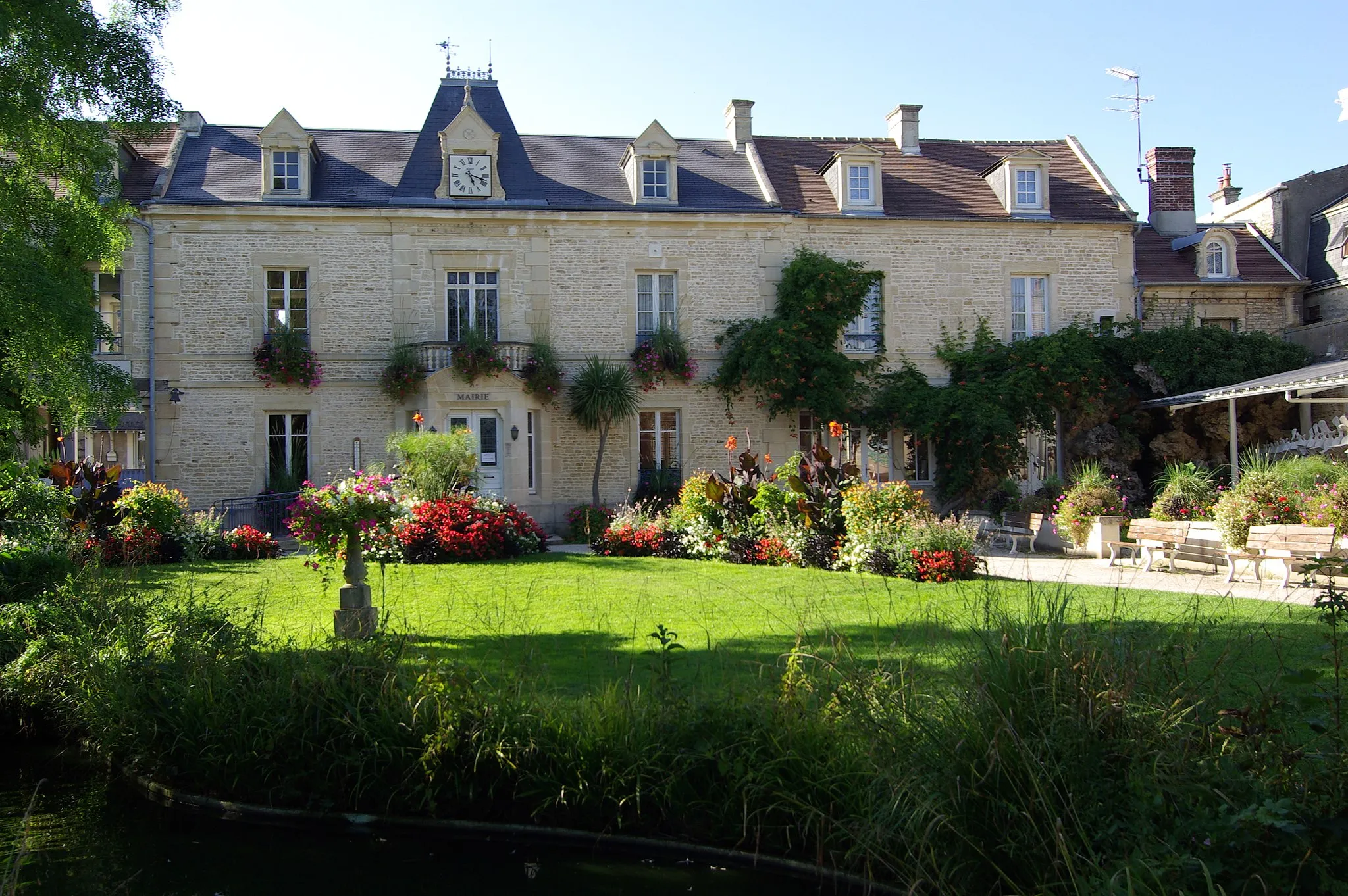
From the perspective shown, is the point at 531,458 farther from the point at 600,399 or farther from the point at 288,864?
the point at 288,864

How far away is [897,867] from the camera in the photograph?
3.83m

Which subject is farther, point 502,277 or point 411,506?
point 502,277

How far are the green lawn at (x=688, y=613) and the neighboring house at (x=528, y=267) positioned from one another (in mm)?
5787

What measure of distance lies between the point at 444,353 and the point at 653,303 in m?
3.99

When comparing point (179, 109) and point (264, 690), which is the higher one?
point (179, 109)

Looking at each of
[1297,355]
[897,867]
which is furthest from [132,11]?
[1297,355]

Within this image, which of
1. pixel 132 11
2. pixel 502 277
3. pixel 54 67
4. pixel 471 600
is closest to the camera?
pixel 471 600

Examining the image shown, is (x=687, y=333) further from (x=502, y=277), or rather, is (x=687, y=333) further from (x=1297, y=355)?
(x=1297, y=355)

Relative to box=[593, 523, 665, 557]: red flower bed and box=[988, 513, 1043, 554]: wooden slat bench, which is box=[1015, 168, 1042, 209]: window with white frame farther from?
box=[593, 523, 665, 557]: red flower bed

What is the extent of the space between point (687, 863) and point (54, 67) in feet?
32.0

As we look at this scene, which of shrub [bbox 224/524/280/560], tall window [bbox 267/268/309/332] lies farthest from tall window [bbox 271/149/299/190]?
shrub [bbox 224/524/280/560]

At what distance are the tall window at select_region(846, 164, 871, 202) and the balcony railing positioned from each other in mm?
6945

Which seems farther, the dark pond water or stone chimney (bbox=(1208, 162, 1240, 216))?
stone chimney (bbox=(1208, 162, 1240, 216))

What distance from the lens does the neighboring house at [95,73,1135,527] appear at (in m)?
17.3
